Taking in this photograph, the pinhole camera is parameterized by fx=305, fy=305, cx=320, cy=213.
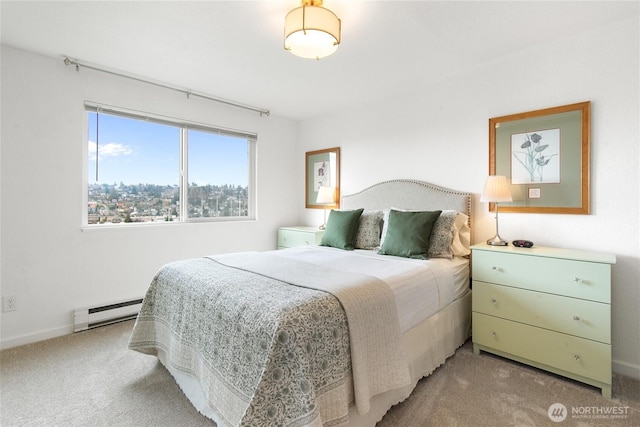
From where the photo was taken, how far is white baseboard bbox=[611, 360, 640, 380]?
203 cm

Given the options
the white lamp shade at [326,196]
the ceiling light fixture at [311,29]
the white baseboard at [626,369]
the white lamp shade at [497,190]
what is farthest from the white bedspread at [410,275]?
the ceiling light fixture at [311,29]

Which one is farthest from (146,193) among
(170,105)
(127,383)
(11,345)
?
(127,383)

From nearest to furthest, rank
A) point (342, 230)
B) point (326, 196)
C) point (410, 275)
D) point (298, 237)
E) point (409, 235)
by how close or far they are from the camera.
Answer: point (410, 275), point (409, 235), point (342, 230), point (326, 196), point (298, 237)

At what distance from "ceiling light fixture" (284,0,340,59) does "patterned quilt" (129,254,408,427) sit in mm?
1407

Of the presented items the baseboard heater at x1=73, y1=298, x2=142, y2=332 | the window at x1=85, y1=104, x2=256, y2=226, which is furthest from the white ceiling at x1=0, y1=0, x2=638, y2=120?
the baseboard heater at x1=73, y1=298, x2=142, y2=332

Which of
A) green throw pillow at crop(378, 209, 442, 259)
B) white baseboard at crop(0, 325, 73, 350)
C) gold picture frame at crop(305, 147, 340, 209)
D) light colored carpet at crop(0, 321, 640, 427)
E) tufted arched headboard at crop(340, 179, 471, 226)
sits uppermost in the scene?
gold picture frame at crop(305, 147, 340, 209)

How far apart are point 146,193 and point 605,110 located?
13.3 feet

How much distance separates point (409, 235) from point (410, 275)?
0.60m

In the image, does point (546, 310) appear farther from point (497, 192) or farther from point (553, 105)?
point (553, 105)

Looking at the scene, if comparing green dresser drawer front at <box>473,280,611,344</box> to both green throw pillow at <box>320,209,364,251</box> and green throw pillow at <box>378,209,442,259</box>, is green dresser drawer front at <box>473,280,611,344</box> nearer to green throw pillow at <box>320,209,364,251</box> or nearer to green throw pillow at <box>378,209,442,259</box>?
green throw pillow at <box>378,209,442,259</box>

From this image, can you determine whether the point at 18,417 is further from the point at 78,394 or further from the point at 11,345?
the point at 11,345

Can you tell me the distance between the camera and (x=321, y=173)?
13.8 feet

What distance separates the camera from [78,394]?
6.03 ft

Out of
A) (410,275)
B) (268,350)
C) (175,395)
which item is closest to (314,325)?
(268,350)
